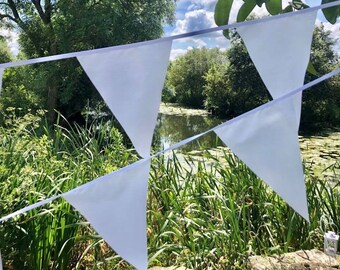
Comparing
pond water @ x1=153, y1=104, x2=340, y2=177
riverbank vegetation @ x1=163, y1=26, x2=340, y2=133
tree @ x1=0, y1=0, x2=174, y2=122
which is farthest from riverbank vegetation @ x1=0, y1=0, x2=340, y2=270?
riverbank vegetation @ x1=163, y1=26, x2=340, y2=133

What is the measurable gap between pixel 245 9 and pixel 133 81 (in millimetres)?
537

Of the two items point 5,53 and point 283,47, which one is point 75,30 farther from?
point 5,53

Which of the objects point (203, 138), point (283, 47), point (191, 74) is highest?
point (283, 47)

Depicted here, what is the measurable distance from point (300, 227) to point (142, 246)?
1.18 metres

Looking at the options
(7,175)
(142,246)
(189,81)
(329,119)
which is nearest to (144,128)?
(142,246)

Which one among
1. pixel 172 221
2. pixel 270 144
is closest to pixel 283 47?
pixel 270 144

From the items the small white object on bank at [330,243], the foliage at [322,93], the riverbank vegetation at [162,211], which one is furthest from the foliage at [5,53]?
the small white object on bank at [330,243]

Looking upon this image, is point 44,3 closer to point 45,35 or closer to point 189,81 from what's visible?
point 45,35

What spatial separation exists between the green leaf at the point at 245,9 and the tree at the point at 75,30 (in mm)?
5243

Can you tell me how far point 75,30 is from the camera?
6371mm

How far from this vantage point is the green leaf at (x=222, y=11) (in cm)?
102

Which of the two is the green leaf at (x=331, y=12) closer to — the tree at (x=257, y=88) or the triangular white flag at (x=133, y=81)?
the triangular white flag at (x=133, y=81)

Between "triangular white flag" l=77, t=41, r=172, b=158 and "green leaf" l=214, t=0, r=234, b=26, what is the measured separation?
425 mm

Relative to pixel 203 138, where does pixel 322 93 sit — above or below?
below
